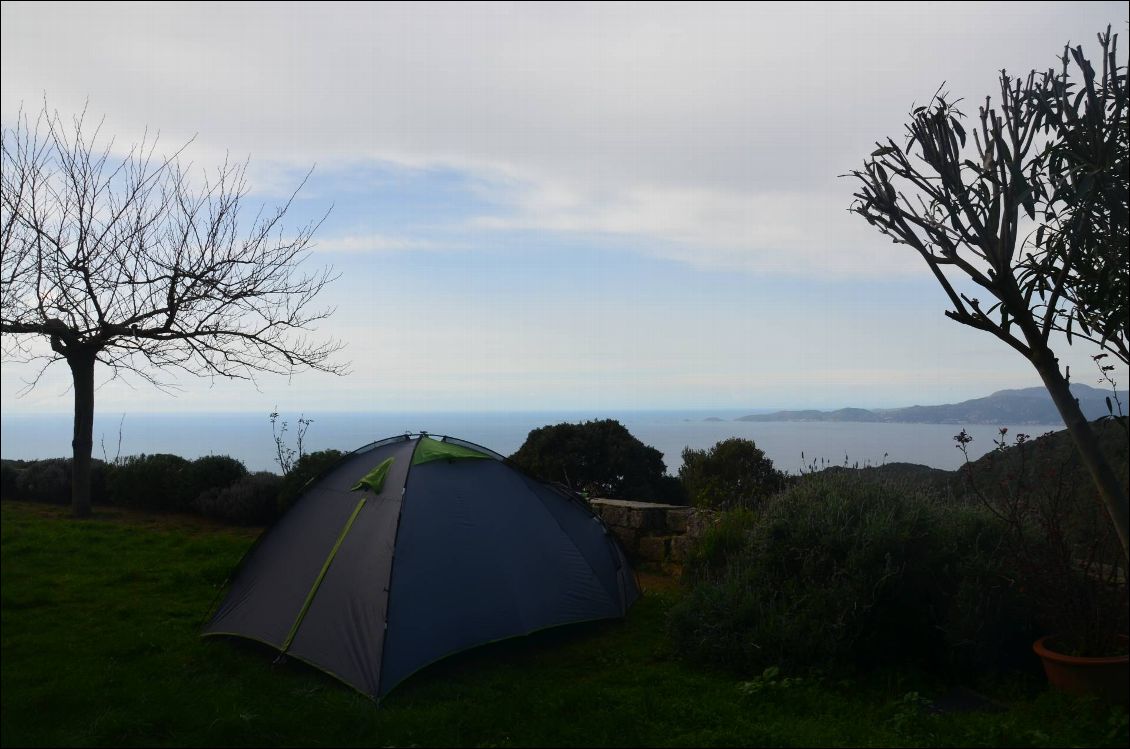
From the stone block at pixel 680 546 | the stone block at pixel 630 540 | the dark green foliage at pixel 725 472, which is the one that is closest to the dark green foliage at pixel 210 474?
the stone block at pixel 630 540

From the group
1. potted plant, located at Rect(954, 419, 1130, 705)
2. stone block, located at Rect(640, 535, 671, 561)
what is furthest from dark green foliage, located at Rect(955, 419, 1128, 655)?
stone block, located at Rect(640, 535, 671, 561)

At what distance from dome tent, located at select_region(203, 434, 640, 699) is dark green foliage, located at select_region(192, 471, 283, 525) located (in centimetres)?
548

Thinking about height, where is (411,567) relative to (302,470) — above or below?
below

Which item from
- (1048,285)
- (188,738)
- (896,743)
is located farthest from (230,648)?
(1048,285)

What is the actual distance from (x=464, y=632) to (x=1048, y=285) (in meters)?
4.58

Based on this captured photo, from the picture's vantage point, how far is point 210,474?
481 inches

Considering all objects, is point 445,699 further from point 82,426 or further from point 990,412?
point 990,412

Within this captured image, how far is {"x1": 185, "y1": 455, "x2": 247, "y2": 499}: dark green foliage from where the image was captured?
39.8 feet

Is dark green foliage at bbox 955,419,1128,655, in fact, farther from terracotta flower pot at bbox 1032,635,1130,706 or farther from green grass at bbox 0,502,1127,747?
green grass at bbox 0,502,1127,747

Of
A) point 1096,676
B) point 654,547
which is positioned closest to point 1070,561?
point 1096,676

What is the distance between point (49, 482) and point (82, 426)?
2280 millimetres

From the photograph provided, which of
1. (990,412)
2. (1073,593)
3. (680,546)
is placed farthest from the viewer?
(990,412)

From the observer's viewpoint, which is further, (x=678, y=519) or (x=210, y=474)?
(x=210, y=474)

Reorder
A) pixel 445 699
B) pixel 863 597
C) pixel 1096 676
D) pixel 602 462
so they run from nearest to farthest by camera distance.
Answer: pixel 1096 676
pixel 445 699
pixel 863 597
pixel 602 462
